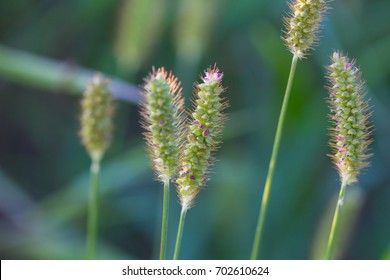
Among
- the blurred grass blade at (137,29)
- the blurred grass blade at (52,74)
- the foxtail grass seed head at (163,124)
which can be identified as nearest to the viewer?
the foxtail grass seed head at (163,124)

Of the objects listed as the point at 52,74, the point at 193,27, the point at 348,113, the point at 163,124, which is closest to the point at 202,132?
the point at 163,124

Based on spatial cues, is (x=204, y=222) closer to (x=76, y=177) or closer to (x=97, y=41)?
(x=76, y=177)

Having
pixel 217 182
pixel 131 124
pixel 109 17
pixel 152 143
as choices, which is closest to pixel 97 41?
pixel 109 17

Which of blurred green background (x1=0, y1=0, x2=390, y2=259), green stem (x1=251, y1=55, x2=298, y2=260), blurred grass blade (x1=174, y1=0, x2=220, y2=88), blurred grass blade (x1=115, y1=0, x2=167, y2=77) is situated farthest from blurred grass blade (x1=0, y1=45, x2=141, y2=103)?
green stem (x1=251, y1=55, x2=298, y2=260)

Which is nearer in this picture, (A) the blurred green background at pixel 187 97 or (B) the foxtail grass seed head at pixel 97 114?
(B) the foxtail grass seed head at pixel 97 114

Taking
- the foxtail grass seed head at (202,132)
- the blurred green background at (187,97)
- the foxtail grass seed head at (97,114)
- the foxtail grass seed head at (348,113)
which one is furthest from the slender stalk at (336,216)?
the blurred green background at (187,97)

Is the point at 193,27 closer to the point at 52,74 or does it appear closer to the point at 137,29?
the point at 137,29

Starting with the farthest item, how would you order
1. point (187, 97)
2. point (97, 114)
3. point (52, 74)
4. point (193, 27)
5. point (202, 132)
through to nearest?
point (187, 97) → point (193, 27) → point (52, 74) → point (97, 114) → point (202, 132)

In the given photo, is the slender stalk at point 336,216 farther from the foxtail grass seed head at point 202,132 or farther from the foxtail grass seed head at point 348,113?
the foxtail grass seed head at point 202,132
